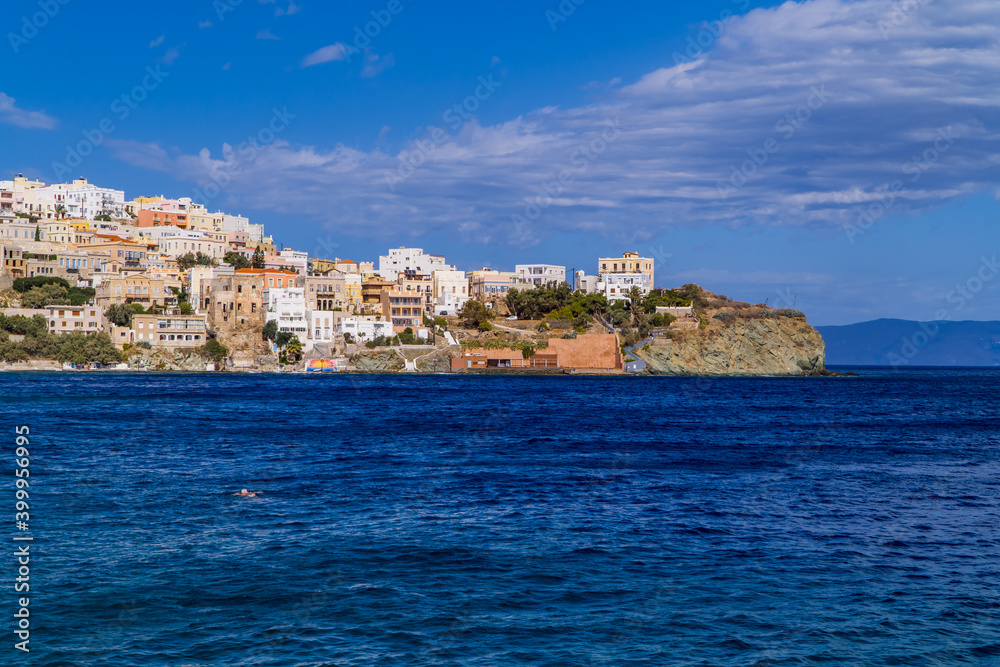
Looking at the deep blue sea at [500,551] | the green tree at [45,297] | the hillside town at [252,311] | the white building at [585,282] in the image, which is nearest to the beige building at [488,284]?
the hillside town at [252,311]

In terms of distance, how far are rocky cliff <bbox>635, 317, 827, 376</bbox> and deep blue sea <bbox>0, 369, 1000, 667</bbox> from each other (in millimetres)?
75838

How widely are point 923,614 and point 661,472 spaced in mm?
13043

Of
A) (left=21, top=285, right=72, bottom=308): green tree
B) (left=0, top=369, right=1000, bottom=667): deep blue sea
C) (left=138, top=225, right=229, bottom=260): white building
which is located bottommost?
(left=0, top=369, right=1000, bottom=667): deep blue sea

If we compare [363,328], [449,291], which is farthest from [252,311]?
[449,291]

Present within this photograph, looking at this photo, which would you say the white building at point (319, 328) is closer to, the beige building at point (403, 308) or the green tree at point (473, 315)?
the beige building at point (403, 308)

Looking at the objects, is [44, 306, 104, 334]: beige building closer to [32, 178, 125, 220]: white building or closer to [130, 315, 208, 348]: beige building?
[130, 315, 208, 348]: beige building

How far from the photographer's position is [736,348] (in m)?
112

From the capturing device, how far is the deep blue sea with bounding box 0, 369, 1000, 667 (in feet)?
36.3

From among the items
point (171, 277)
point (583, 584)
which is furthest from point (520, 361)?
point (583, 584)

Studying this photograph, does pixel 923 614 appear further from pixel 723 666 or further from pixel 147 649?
pixel 147 649

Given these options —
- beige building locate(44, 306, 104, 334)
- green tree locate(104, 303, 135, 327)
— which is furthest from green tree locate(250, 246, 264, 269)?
beige building locate(44, 306, 104, 334)

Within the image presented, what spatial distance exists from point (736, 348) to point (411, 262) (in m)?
58.7

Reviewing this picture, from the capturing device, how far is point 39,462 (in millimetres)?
25047

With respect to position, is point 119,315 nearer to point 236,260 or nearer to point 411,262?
point 236,260
